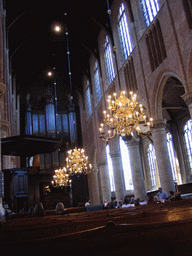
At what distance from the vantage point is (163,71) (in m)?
11.6

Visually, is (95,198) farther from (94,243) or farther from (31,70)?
(94,243)

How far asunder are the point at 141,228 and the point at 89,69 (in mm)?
Result: 24101

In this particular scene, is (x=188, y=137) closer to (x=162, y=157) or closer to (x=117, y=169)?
(x=117, y=169)

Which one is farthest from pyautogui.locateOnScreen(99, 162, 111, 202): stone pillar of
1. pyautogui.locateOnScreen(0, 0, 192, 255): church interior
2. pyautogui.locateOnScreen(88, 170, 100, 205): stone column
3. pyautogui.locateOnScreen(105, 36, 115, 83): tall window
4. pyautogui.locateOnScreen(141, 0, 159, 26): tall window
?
pyautogui.locateOnScreen(141, 0, 159, 26): tall window

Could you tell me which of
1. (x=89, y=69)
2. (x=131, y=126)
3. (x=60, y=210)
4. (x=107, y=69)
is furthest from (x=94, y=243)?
(x=89, y=69)

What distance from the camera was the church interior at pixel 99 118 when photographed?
249cm

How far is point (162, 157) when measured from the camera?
462 inches

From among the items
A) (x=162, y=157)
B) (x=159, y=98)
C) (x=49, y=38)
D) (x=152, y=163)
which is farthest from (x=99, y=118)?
(x=162, y=157)

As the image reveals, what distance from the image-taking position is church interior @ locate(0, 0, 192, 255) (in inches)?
98.2

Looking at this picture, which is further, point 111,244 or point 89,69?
point 89,69

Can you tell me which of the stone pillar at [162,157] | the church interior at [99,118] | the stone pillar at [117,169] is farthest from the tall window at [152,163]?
the stone pillar at [162,157]

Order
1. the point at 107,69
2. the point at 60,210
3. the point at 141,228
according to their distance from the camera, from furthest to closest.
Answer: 1. the point at 107,69
2. the point at 60,210
3. the point at 141,228

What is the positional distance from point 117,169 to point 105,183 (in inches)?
118

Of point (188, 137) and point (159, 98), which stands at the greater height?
point (159, 98)
